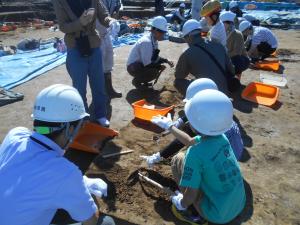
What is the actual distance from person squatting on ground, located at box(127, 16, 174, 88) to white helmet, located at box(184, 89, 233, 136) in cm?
319

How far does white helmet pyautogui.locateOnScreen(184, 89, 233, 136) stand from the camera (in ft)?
7.89

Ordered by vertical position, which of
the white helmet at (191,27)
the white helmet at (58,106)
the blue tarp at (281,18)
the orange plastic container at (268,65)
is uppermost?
the white helmet at (58,106)

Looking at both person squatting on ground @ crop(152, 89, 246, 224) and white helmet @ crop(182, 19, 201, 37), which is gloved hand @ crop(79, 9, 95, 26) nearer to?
white helmet @ crop(182, 19, 201, 37)

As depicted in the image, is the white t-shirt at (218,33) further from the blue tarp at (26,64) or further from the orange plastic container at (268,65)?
the blue tarp at (26,64)

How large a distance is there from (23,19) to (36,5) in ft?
5.16

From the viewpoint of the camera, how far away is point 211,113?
2.40 meters

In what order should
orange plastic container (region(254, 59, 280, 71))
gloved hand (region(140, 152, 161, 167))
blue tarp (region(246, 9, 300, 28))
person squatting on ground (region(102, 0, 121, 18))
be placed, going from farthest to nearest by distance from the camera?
blue tarp (region(246, 9, 300, 28)) < orange plastic container (region(254, 59, 280, 71)) < person squatting on ground (region(102, 0, 121, 18)) < gloved hand (region(140, 152, 161, 167))

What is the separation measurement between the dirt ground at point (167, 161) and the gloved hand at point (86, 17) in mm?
1456

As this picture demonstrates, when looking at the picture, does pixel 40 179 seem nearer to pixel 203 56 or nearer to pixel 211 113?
pixel 211 113

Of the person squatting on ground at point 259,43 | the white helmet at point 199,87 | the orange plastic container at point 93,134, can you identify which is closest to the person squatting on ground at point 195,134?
the white helmet at point 199,87

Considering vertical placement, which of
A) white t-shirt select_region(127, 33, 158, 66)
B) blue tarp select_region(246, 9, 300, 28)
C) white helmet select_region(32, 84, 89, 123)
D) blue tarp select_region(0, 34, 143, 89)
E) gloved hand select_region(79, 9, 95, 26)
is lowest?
blue tarp select_region(246, 9, 300, 28)

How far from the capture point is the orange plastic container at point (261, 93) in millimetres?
5667

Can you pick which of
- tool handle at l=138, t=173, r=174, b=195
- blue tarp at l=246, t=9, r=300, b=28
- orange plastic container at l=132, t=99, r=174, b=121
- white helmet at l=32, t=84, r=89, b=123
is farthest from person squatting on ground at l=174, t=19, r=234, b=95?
blue tarp at l=246, t=9, r=300, b=28

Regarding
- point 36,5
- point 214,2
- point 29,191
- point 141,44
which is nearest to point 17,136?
point 29,191
